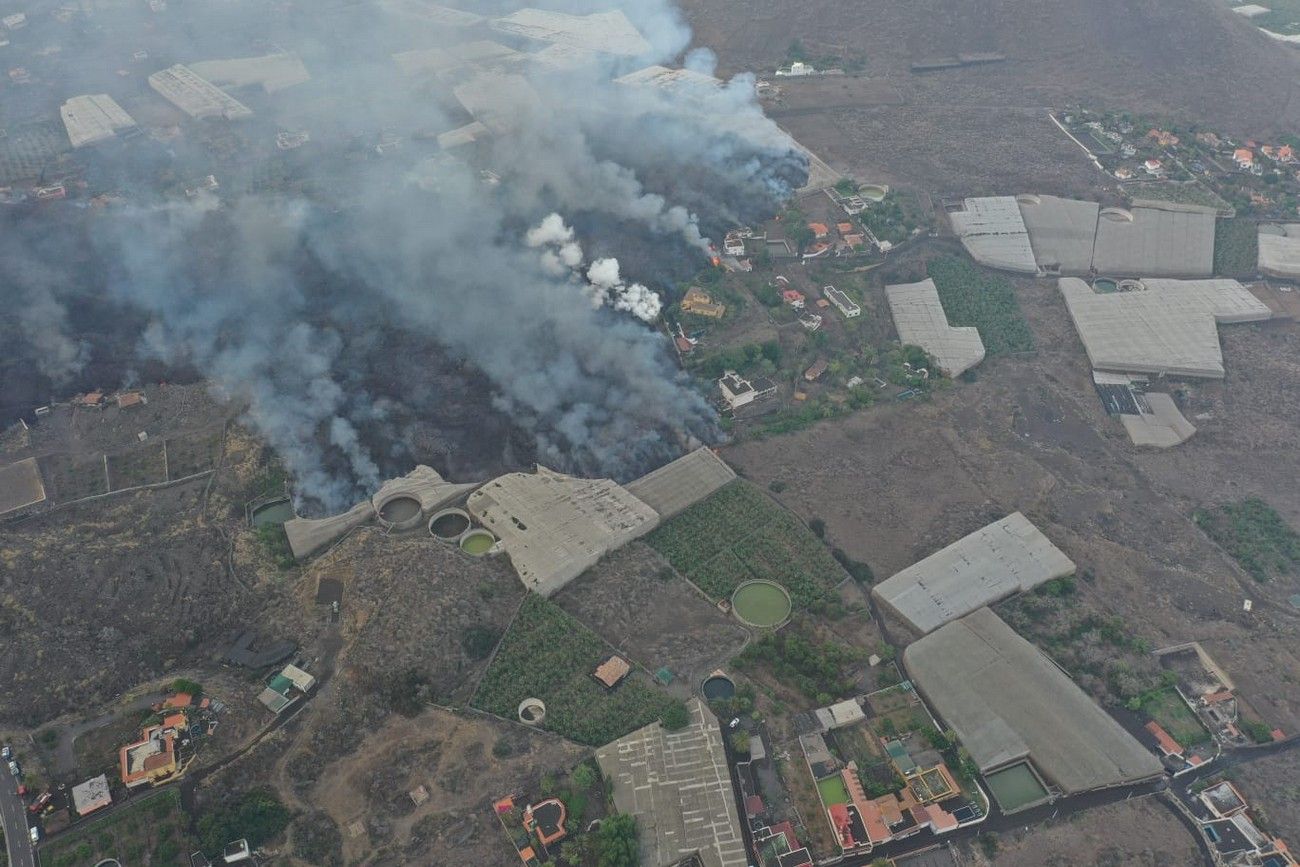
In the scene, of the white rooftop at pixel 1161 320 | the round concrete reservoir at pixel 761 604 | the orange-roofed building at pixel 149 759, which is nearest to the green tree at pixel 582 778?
the round concrete reservoir at pixel 761 604

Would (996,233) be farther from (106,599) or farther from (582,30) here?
(106,599)

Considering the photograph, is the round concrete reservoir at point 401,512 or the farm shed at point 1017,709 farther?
the round concrete reservoir at point 401,512

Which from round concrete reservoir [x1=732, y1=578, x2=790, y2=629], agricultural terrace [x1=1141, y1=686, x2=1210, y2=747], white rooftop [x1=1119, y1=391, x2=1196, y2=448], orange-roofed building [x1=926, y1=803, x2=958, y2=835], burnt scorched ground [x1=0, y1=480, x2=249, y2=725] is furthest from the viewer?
white rooftop [x1=1119, y1=391, x2=1196, y2=448]

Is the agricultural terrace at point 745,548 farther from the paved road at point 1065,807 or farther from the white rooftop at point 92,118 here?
the white rooftop at point 92,118

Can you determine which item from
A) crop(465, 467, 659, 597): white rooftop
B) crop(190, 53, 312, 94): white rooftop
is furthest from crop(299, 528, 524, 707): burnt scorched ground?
crop(190, 53, 312, 94): white rooftop

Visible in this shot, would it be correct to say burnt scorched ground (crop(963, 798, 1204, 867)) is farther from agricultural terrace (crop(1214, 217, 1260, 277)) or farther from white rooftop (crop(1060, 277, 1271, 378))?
agricultural terrace (crop(1214, 217, 1260, 277))

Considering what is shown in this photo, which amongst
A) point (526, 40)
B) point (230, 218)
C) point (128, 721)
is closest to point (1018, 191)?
point (526, 40)
